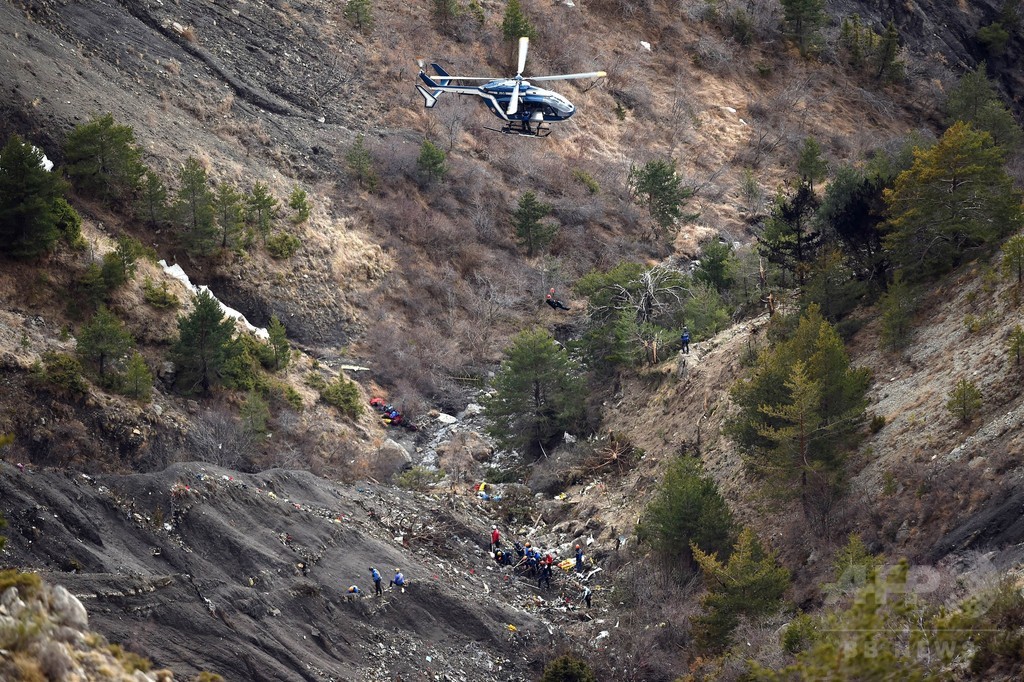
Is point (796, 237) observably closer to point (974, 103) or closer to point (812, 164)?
point (812, 164)

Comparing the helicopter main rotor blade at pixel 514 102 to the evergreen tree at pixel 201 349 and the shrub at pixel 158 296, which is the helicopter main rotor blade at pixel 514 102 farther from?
the shrub at pixel 158 296

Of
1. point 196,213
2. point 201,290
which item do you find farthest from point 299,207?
point 201,290

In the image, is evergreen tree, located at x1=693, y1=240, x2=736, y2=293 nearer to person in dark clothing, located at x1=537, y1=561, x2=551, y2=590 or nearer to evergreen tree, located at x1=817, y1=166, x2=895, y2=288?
evergreen tree, located at x1=817, y1=166, x2=895, y2=288

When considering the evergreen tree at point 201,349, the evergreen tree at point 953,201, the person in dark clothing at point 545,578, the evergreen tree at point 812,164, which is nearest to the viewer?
the person in dark clothing at point 545,578

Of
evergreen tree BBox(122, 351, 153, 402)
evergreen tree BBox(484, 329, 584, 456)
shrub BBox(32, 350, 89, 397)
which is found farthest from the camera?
evergreen tree BBox(484, 329, 584, 456)

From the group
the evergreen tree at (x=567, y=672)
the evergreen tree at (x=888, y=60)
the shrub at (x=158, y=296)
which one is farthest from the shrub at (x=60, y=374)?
the evergreen tree at (x=888, y=60)

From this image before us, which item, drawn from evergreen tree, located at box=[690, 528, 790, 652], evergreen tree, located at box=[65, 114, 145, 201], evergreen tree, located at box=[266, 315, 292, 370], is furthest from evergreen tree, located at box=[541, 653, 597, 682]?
evergreen tree, located at box=[65, 114, 145, 201]
